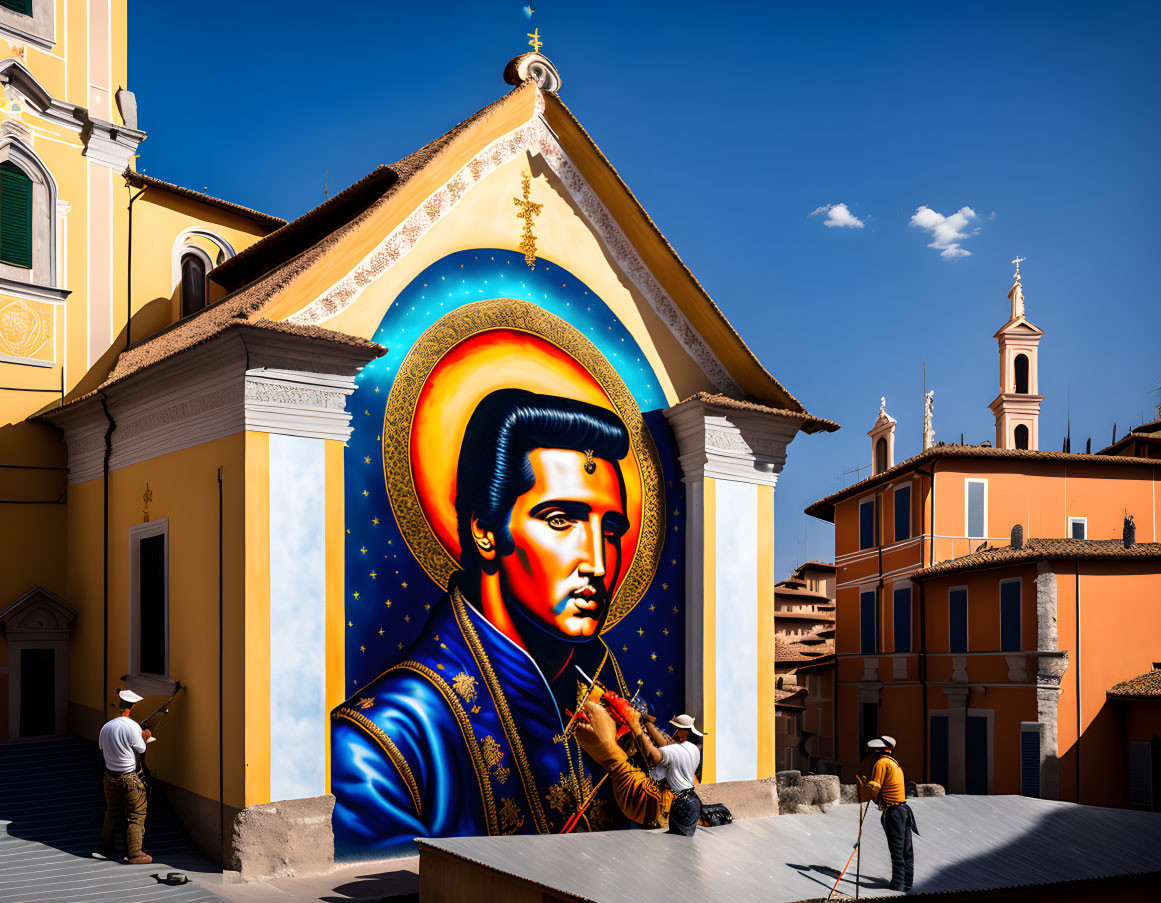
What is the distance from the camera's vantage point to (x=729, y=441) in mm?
14320

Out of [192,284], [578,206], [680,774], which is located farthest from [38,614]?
[578,206]

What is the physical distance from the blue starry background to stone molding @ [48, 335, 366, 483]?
39 centimetres

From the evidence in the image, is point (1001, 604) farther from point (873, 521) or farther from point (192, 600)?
point (192, 600)

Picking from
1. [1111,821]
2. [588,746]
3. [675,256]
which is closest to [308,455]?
[588,746]

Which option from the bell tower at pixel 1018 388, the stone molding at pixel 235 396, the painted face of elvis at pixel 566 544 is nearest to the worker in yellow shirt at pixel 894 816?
the painted face of elvis at pixel 566 544

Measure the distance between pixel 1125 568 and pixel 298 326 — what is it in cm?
2128

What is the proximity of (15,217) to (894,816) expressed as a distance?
13384 mm

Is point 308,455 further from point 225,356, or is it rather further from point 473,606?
point 473,606

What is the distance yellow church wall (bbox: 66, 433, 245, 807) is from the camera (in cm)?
1051

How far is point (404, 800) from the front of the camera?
11188 mm

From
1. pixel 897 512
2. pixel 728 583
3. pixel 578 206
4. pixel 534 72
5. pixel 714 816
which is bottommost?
pixel 714 816

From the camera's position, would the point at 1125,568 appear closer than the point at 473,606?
No

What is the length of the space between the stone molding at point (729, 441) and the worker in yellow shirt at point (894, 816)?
15.7 feet

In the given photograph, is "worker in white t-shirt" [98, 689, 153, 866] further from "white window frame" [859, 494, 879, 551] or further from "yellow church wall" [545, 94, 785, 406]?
"white window frame" [859, 494, 879, 551]
